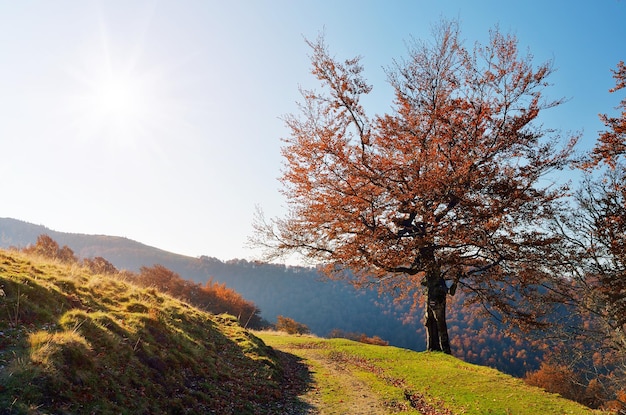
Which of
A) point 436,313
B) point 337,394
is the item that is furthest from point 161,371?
point 436,313

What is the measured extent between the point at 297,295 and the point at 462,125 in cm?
17751

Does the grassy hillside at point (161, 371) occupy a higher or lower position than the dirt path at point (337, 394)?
higher

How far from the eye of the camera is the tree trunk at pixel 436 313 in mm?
21172

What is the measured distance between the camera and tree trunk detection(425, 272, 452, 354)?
21.2 meters

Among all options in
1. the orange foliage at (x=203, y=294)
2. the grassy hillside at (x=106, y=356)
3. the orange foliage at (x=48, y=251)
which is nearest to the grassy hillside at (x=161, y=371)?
the grassy hillside at (x=106, y=356)

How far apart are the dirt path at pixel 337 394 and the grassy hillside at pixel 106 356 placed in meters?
1.27

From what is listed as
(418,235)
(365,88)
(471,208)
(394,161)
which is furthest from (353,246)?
(365,88)

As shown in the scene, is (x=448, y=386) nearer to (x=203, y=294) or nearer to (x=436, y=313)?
(x=436, y=313)

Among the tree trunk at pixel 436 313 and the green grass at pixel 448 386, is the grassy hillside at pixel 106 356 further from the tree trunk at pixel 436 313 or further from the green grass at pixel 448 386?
the tree trunk at pixel 436 313

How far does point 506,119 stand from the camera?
17969 mm

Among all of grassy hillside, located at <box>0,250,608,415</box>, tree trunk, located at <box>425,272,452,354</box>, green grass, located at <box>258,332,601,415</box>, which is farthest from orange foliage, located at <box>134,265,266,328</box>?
grassy hillside, located at <box>0,250,608,415</box>

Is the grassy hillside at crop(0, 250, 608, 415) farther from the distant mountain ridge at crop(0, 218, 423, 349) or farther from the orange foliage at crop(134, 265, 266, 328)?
the distant mountain ridge at crop(0, 218, 423, 349)

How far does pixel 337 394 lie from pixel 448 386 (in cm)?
Result: 410

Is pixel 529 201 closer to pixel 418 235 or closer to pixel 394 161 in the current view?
pixel 418 235
